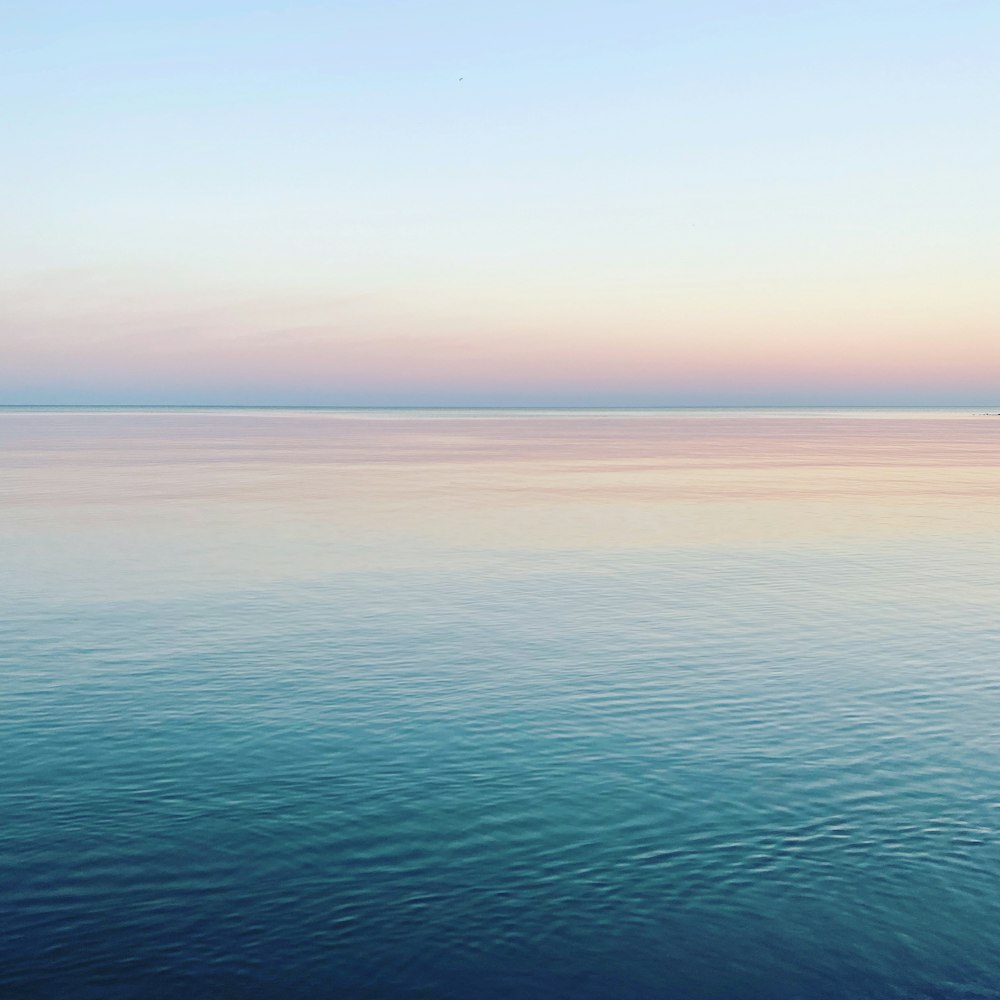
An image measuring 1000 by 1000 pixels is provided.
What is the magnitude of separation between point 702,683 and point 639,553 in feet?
80.7

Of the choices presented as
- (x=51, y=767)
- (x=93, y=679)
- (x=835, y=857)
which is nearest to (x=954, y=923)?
(x=835, y=857)

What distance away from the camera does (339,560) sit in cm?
5091

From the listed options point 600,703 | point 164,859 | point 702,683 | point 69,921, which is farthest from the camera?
point 702,683

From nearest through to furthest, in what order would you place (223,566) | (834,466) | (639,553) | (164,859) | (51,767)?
(164,859)
(51,767)
(223,566)
(639,553)
(834,466)

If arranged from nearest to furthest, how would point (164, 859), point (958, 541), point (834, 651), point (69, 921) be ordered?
1. point (69, 921)
2. point (164, 859)
3. point (834, 651)
4. point (958, 541)

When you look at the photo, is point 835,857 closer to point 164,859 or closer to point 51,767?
point 164,859

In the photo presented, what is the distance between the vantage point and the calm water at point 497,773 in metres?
15.5

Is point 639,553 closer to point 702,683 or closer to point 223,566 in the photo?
point 223,566

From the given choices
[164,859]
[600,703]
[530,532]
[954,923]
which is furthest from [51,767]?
[530,532]

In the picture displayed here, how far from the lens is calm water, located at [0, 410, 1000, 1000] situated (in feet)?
51.0

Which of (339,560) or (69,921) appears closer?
(69,921)

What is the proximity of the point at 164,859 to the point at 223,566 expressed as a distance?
102 feet

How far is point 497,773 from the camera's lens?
22.4 meters

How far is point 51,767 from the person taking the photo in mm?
22156
